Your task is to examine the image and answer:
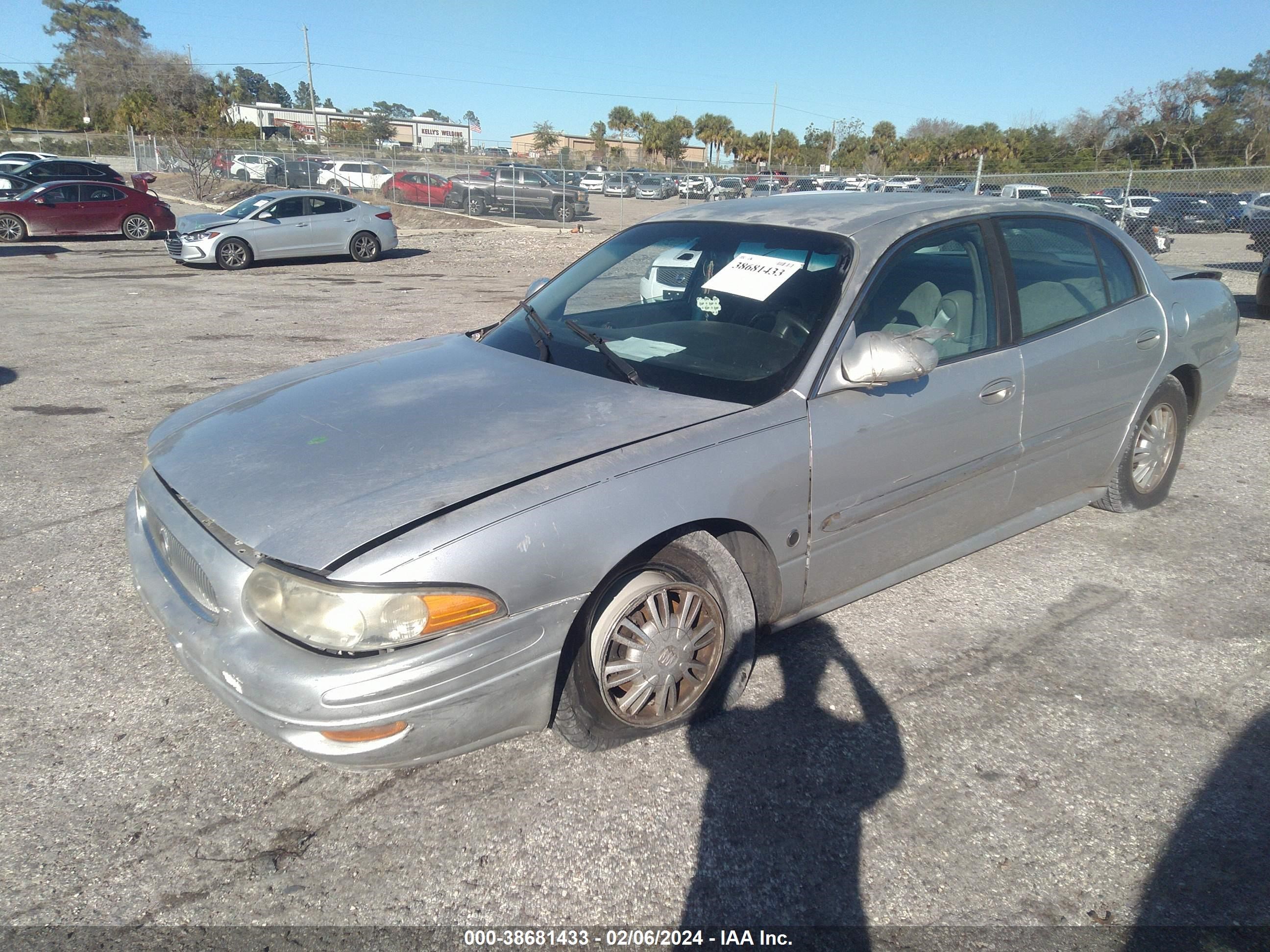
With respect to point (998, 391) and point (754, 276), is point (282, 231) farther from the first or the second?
point (998, 391)

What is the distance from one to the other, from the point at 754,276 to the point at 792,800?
1922mm

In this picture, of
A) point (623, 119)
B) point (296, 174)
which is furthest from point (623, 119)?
point (296, 174)

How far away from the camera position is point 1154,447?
15.3 feet

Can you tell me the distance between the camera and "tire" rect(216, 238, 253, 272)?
54.2 ft

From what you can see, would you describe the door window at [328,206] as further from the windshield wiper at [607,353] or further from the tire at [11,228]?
the windshield wiper at [607,353]

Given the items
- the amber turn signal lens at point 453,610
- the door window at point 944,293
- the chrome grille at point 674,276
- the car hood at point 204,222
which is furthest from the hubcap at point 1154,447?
the car hood at point 204,222

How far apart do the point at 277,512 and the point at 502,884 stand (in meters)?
1.16

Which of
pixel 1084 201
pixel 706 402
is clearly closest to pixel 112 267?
pixel 706 402

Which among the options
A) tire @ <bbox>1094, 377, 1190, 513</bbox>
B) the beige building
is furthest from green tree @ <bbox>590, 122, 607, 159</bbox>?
tire @ <bbox>1094, 377, 1190, 513</bbox>

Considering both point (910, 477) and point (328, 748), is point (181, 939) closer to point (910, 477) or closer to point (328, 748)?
point (328, 748)

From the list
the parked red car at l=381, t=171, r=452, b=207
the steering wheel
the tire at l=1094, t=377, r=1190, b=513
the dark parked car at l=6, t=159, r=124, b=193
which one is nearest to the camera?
the steering wheel

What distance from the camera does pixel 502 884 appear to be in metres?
2.31

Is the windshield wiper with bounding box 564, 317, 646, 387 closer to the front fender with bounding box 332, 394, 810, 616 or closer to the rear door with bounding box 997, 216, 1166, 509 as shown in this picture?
the front fender with bounding box 332, 394, 810, 616

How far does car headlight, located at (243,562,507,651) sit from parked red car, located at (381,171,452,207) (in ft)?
101
